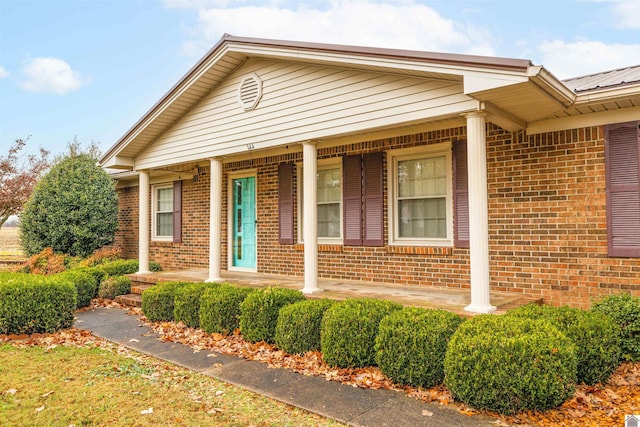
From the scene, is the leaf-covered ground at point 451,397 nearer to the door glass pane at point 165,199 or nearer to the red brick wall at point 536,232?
the red brick wall at point 536,232

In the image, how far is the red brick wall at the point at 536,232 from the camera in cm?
545

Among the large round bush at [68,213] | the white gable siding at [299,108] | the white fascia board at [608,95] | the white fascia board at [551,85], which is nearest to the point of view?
the white fascia board at [551,85]

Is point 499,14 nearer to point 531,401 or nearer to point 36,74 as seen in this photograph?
point 531,401

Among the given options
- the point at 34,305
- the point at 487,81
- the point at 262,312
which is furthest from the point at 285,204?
the point at 487,81

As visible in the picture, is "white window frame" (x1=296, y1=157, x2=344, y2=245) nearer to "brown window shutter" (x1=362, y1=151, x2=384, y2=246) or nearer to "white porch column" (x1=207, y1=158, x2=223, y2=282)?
"brown window shutter" (x1=362, y1=151, x2=384, y2=246)

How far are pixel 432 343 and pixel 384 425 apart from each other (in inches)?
37.9

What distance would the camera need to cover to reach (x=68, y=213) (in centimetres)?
1151

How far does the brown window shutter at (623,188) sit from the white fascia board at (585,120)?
86 millimetres

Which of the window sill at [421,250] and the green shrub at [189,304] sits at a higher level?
the window sill at [421,250]

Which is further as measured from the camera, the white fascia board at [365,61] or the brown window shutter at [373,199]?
the brown window shutter at [373,199]

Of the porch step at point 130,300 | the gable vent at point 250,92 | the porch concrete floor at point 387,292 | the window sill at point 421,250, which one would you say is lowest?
the porch step at point 130,300

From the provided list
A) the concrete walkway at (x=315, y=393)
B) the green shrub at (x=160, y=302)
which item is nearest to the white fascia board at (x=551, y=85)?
the concrete walkway at (x=315, y=393)

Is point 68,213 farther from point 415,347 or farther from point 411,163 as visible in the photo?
point 415,347

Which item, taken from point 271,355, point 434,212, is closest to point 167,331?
point 271,355
